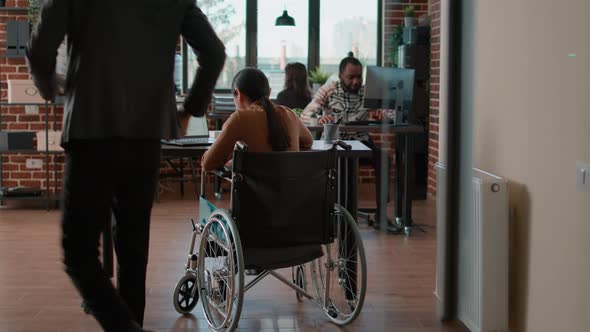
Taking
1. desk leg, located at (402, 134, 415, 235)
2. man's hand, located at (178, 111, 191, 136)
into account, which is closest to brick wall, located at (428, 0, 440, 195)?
desk leg, located at (402, 134, 415, 235)

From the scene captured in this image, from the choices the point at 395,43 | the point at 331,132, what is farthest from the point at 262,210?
the point at 395,43

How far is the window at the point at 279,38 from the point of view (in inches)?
342

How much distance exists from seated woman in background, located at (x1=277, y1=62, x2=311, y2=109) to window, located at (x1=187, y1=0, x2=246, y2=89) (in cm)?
158

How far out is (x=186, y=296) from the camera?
12.2ft

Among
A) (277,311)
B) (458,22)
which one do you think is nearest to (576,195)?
(458,22)

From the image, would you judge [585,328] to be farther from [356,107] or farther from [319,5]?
[319,5]

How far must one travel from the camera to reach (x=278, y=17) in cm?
846

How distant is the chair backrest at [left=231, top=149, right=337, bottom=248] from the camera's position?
3209 millimetres

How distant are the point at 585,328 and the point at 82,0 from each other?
1.72 metres

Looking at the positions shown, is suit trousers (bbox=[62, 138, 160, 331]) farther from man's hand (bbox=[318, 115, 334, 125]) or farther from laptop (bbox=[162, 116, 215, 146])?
man's hand (bbox=[318, 115, 334, 125])

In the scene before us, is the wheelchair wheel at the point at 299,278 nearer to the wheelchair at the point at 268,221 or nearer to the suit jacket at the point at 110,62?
the wheelchair at the point at 268,221

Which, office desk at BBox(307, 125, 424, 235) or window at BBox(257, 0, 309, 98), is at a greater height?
window at BBox(257, 0, 309, 98)

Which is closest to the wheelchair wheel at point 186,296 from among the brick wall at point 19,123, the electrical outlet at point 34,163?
the brick wall at point 19,123

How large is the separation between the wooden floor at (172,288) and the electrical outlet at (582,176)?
118cm
